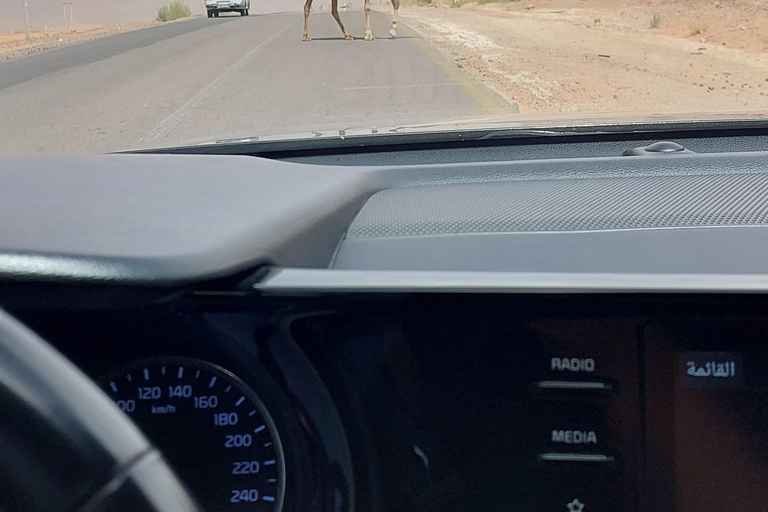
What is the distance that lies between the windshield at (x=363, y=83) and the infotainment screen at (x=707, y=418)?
2400 millimetres

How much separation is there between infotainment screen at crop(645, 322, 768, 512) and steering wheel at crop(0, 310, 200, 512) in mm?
1196

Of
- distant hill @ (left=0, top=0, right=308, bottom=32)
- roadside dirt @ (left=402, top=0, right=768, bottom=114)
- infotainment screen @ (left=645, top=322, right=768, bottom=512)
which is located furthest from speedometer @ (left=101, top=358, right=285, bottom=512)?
distant hill @ (left=0, top=0, right=308, bottom=32)

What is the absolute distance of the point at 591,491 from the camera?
2.01 m

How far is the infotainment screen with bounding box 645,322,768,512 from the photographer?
1.97m

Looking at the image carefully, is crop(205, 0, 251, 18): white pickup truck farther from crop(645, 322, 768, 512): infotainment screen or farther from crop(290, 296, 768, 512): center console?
crop(645, 322, 768, 512): infotainment screen

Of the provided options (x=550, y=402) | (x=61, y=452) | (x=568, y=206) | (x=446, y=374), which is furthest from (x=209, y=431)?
(x=568, y=206)

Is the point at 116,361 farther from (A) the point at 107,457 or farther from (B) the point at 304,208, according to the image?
(A) the point at 107,457

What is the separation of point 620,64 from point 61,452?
61.2 ft

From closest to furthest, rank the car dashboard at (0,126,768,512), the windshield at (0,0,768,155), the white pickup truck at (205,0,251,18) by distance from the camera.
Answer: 1. the car dashboard at (0,126,768,512)
2. the windshield at (0,0,768,155)
3. the white pickup truck at (205,0,251,18)

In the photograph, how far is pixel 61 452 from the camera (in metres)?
1.04

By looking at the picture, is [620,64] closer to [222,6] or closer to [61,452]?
[61,452]

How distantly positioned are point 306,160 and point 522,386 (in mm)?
2122

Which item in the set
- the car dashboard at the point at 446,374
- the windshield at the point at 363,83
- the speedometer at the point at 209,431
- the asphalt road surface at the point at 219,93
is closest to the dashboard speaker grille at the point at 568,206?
the car dashboard at the point at 446,374

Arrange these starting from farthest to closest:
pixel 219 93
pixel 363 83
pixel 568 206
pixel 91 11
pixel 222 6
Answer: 1. pixel 91 11
2. pixel 222 6
3. pixel 363 83
4. pixel 219 93
5. pixel 568 206
